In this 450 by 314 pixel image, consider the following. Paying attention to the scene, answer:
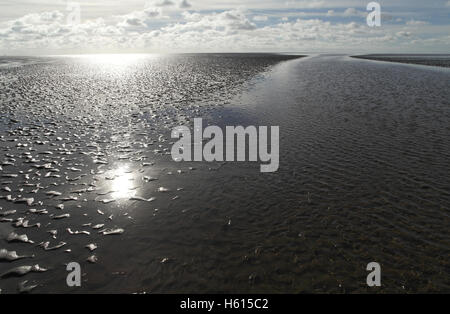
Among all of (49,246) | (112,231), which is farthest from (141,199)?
(49,246)

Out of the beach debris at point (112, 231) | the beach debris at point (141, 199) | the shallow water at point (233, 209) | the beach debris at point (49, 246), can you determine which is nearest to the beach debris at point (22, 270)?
the shallow water at point (233, 209)

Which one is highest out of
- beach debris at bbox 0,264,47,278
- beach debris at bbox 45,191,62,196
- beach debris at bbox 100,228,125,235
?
beach debris at bbox 45,191,62,196

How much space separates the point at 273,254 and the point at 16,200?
502 inches

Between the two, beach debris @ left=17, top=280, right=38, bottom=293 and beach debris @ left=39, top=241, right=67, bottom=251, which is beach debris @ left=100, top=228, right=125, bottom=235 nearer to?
beach debris @ left=39, top=241, right=67, bottom=251

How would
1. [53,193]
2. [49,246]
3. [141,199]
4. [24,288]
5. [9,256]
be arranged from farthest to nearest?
[53,193], [141,199], [49,246], [9,256], [24,288]

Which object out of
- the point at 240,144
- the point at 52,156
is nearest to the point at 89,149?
the point at 52,156

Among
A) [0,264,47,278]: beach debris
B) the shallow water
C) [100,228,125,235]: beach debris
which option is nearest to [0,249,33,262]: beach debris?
the shallow water

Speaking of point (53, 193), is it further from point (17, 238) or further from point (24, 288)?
point (24, 288)

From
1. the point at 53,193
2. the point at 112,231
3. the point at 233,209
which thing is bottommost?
the point at 112,231

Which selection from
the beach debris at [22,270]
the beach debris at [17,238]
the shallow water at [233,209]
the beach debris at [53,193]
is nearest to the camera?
the beach debris at [22,270]

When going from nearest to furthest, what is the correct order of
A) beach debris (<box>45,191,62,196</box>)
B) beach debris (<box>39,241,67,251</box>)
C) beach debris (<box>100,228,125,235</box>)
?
beach debris (<box>39,241,67,251</box>)
beach debris (<box>100,228,125,235</box>)
beach debris (<box>45,191,62,196</box>)

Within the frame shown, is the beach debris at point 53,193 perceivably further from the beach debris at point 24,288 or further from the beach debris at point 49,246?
the beach debris at point 24,288

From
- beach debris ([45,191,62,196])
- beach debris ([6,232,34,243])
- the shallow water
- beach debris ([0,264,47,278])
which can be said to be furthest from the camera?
beach debris ([45,191,62,196])

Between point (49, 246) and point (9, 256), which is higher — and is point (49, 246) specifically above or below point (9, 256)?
above
